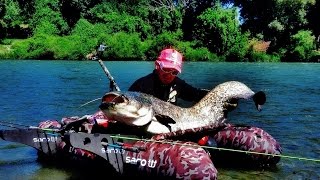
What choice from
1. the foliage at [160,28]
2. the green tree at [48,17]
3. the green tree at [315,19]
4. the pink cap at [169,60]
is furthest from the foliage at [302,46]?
the pink cap at [169,60]

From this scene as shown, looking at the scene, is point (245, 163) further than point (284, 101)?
No

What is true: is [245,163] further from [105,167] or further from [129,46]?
[129,46]

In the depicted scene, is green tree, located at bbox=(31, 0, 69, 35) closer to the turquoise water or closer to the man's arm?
the turquoise water

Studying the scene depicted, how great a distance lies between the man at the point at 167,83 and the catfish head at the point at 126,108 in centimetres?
92

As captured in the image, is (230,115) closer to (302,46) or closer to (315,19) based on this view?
(302,46)

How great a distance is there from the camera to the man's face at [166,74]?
21.6ft

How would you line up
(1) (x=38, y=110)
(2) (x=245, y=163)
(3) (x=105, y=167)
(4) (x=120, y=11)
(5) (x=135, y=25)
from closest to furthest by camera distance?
(3) (x=105, y=167)
(2) (x=245, y=163)
(1) (x=38, y=110)
(5) (x=135, y=25)
(4) (x=120, y=11)

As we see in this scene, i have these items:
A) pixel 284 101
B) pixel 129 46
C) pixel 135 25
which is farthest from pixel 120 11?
pixel 284 101

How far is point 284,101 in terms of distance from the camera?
15.3m

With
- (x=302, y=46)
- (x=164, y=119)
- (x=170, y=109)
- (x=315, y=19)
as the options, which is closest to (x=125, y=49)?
(x=302, y=46)

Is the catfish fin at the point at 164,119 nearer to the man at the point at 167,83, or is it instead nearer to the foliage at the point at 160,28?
the man at the point at 167,83

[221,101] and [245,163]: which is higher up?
[221,101]

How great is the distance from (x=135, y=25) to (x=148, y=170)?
48.2 m

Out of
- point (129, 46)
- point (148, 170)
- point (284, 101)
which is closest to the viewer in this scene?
point (148, 170)
